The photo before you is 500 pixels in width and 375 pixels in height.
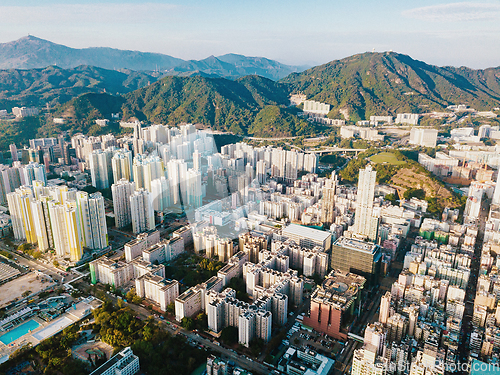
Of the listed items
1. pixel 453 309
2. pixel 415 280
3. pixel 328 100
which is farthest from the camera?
pixel 328 100

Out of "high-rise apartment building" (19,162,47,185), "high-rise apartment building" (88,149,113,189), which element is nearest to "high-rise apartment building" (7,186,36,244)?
"high-rise apartment building" (19,162,47,185)

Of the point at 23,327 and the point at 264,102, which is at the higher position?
the point at 264,102

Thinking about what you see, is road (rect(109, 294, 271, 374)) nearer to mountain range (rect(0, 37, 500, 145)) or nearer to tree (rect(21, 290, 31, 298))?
tree (rect(21, 290, 31, 298))

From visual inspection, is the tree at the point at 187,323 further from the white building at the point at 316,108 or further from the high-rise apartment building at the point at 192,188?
the white building at the point at 316,108

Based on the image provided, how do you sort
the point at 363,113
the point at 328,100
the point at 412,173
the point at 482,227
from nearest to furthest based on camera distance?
the point at 482,227, the point at 412,173, the point at 363,113, the point at 328,100

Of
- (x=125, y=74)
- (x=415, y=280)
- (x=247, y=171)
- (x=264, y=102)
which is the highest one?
(x=125, y=74)

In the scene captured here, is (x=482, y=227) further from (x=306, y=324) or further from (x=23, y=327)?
(x=23, y=327)

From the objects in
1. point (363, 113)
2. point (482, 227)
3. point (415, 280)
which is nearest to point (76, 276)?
point (415, 280)
